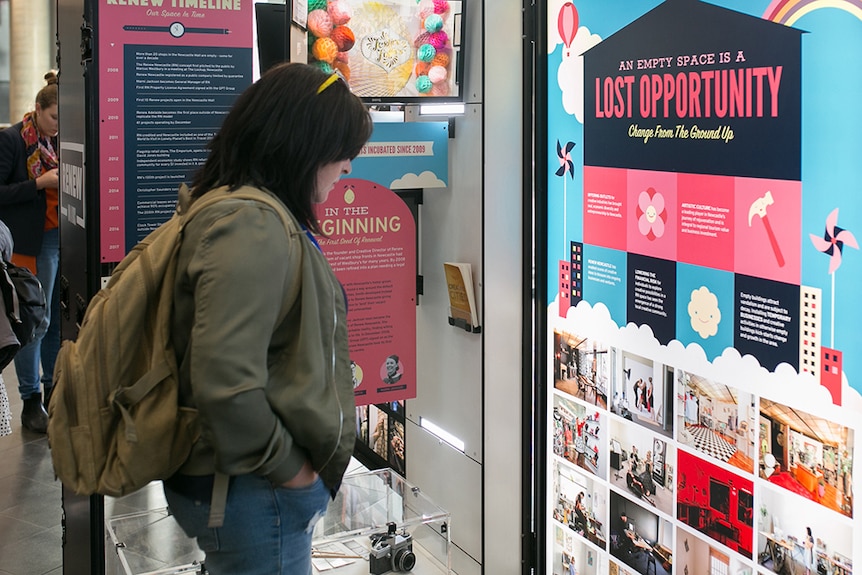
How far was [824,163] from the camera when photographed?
214cm

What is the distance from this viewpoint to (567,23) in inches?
116

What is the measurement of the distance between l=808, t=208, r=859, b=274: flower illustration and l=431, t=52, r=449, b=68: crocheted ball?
4.73ft

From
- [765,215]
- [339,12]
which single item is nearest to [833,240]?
[765,215]

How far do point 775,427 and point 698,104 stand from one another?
2.65 feet

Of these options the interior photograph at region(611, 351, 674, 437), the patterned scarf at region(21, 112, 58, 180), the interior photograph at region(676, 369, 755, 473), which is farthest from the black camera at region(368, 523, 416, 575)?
the patterned scarf at region(21, 112, 58, 180)

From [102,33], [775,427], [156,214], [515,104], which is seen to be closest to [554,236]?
[515,104]

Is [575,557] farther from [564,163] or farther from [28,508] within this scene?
[28,508]

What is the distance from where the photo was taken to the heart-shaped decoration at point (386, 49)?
307 cm

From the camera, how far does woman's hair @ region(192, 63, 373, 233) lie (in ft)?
5.44

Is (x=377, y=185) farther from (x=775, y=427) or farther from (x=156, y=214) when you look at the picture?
(x=775, y=427)

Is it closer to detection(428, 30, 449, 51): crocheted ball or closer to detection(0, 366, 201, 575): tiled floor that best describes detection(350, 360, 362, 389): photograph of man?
detection(0, 366, 201, 575): tiled floor

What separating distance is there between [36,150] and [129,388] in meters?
3.90

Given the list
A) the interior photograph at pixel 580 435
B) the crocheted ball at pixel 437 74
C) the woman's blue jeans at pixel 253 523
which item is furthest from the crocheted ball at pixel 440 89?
the woman's blue jeans at pixel 253 523

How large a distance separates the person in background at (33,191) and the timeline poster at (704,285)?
2981 mm
